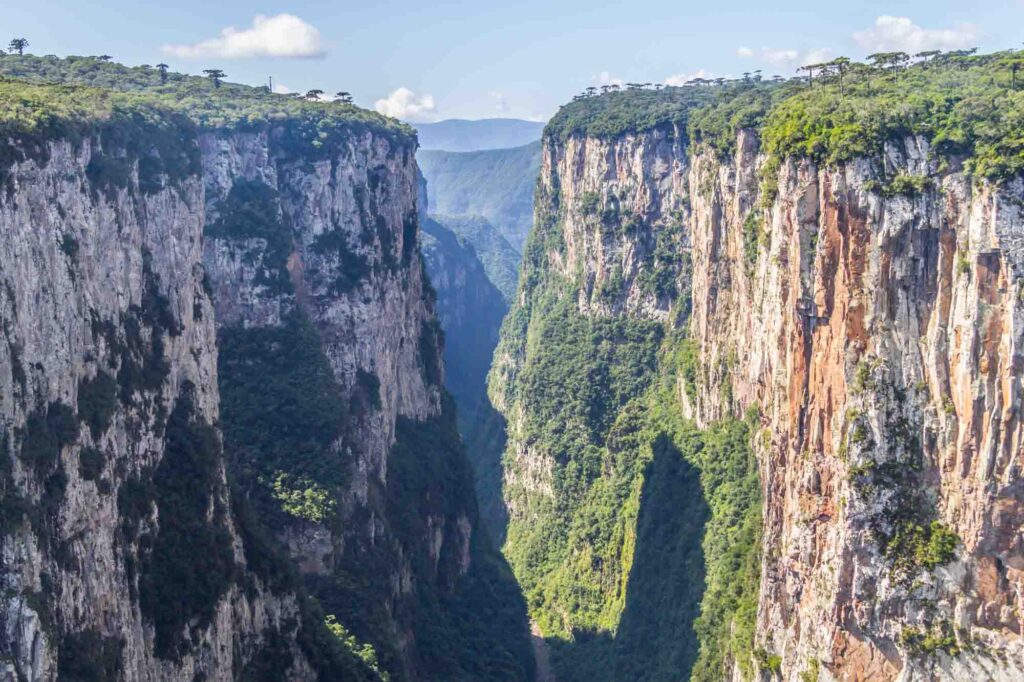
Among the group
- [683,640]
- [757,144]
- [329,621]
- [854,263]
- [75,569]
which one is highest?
[757,144]

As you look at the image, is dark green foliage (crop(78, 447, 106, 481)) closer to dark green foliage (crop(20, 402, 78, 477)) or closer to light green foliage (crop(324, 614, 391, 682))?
dark green foliage (crop(20, 402, 78, 477))

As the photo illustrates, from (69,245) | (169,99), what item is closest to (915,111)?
(69,245)

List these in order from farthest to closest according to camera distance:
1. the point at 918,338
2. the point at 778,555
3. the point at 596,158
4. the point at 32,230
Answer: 1. the point at 596,158
2. the point at 778,555
3. the point at 918,338
4. the point at 32,230

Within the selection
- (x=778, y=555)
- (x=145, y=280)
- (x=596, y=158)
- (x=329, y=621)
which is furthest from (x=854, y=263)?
(x=596, y=158)

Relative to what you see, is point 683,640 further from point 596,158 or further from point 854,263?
point 596,158

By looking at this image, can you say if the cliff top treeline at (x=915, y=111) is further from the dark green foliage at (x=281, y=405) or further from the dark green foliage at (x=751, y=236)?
the dark green foliage at (x=281, y=405)

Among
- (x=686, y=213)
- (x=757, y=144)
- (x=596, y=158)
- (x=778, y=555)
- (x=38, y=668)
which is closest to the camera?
(x=38, y=668)

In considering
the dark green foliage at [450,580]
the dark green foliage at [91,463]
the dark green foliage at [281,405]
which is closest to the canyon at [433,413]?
the dark green foliage at [91,463]
